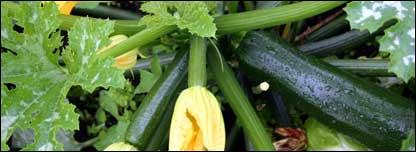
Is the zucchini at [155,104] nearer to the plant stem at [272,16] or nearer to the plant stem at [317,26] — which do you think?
the plant stem at [272,16]

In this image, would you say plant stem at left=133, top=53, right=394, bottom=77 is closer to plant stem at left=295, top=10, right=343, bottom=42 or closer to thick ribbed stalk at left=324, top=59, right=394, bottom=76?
thick ribbed stalk at left=324, top=59, right=394, bottom=76

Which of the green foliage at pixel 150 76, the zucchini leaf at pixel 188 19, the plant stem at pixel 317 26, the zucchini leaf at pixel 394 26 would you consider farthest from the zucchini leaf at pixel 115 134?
the zucchini leaf at pixel 394 26

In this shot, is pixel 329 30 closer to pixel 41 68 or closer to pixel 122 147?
pixel 122 147

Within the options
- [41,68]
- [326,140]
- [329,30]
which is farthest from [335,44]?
[41,68]

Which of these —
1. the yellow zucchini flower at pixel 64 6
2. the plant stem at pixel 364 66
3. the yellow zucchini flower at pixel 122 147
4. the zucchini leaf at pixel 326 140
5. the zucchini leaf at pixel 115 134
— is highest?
the yellow zucchini flower at pixel 64 6

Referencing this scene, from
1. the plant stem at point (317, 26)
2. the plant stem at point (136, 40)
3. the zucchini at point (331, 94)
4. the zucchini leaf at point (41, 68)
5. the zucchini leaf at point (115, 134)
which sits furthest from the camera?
the plant stem at point (317, 26)

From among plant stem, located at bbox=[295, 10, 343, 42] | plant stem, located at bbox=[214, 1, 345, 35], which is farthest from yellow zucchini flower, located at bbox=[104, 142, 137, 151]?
plant stem, located at bbox=[295, 10, 343, 42]

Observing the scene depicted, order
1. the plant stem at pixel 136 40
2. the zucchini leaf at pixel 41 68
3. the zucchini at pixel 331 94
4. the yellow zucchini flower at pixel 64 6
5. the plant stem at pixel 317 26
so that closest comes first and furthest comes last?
1. the zucchini leaf at pixel 41 68
2. the plant stem at pixel 136 40
3. the zucchini at pixel 331 94
4. the yellow zucchini flower at pixel 64 6
5. the plant stem at pixel 317 26
